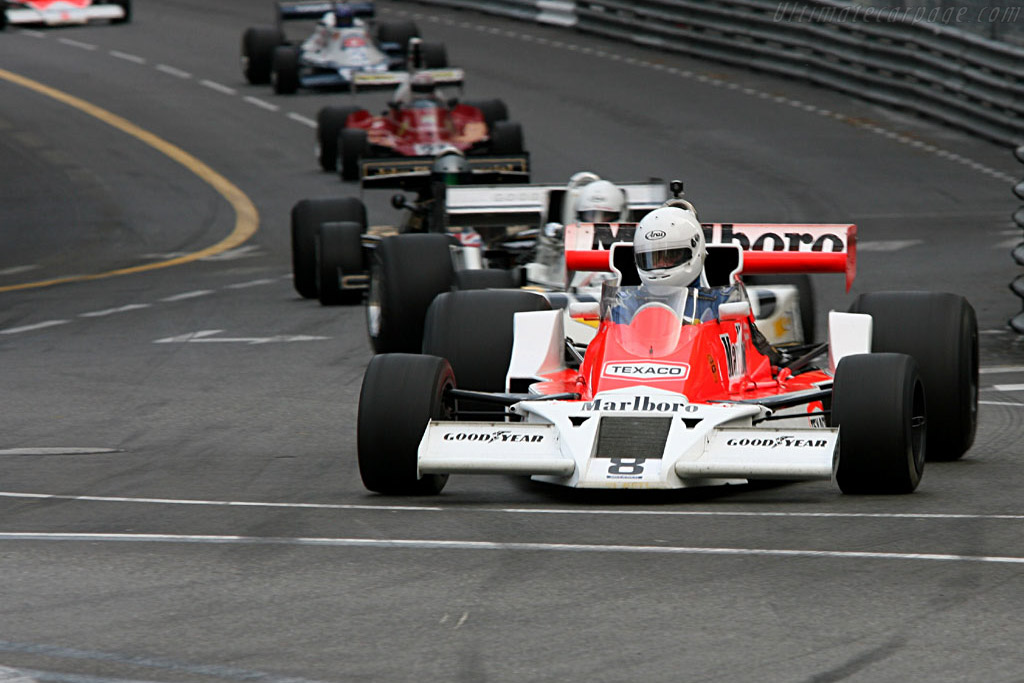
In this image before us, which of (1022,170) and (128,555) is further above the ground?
(128,555)

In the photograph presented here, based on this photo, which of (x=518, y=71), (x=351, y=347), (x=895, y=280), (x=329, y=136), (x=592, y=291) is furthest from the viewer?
(x=518, y=71)

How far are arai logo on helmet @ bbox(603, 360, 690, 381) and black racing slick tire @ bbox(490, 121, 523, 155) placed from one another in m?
17.0

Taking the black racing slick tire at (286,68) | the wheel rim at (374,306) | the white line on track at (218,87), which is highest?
the wheel rim at (374,306)

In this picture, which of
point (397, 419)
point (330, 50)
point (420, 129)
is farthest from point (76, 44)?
point (397, 419)

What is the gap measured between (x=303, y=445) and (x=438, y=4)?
3611cm

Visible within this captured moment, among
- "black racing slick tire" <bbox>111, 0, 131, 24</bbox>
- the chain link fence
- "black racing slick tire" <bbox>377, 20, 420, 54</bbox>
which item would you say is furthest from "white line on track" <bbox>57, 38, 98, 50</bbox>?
the chain link fence

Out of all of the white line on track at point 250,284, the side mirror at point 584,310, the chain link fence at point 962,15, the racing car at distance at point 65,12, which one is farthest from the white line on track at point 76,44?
the side mirror at point 584,310

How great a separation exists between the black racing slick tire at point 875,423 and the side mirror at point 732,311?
1132 millimetres

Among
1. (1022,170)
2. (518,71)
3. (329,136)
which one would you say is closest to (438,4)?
(518,71)

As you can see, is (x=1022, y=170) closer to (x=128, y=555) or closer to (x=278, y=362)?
(x=278, y=362)

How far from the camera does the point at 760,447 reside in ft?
28.6

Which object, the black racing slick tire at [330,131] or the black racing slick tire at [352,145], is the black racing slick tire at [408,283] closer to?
the black racing slick tire at [352,145]

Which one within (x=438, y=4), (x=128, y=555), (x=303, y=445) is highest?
(x=128, y=555)

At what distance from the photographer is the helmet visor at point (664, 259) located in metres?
10.0
